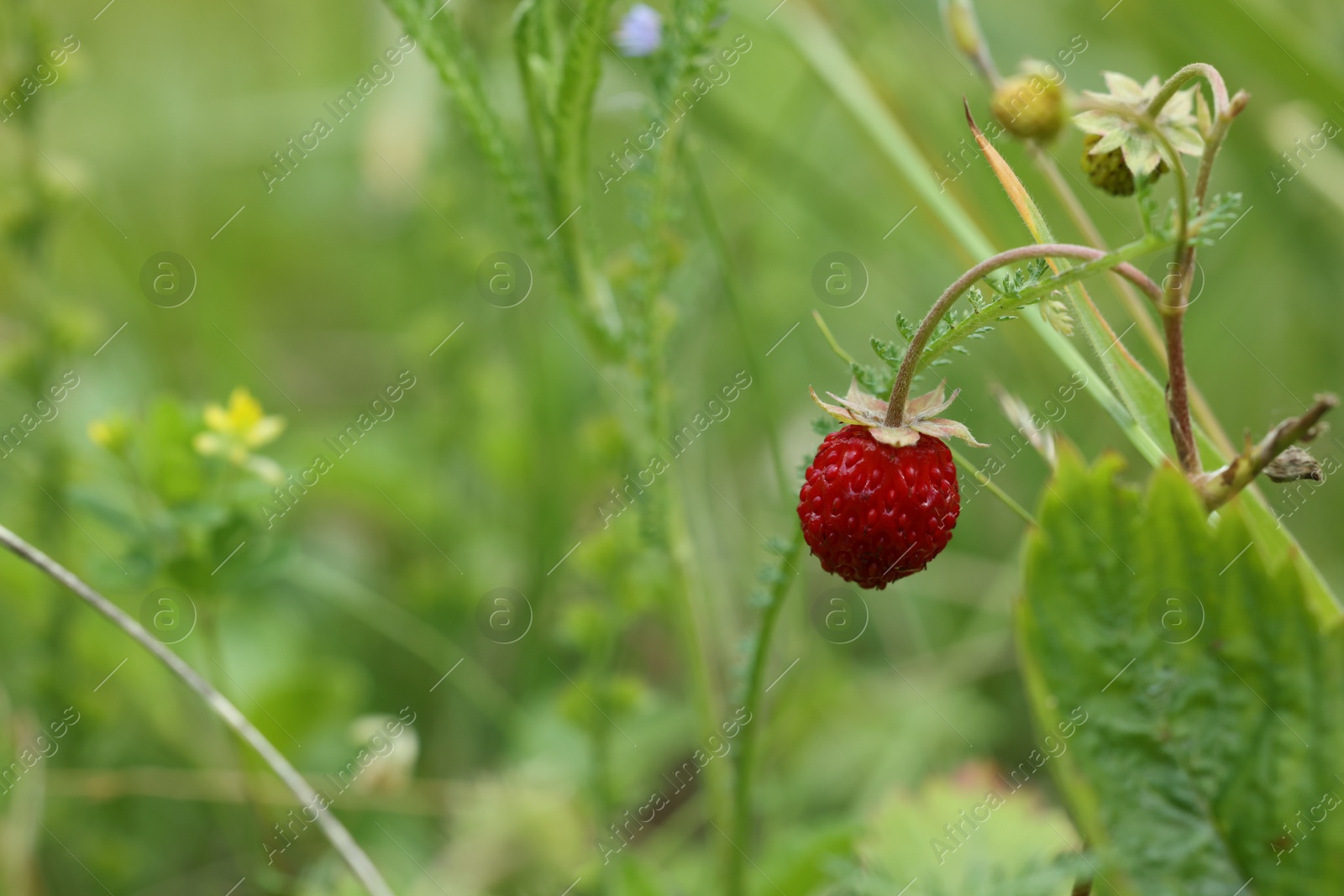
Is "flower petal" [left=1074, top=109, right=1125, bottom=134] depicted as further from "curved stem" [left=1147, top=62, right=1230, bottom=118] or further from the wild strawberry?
the wild strawberry

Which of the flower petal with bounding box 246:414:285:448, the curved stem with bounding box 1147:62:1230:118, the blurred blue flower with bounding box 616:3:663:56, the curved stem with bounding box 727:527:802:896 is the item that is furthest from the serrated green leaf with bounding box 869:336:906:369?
the flower petal with bounding box 246:414:285:448

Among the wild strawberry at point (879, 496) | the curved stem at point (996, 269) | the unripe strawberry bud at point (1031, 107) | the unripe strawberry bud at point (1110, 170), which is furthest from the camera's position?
the unripe strawberry bud at point (1031, 107)

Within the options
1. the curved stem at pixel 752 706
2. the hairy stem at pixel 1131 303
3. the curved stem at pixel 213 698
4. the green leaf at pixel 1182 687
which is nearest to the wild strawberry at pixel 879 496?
the curved stem at pixel 752 706

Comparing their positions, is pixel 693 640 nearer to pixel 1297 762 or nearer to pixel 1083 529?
pixel 1083 529

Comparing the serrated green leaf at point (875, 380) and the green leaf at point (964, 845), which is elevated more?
the serrated green leaf at point (875, 380)

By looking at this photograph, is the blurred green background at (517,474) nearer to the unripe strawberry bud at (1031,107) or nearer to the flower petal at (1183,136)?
the unripe strawberry bud at (1031,107)
